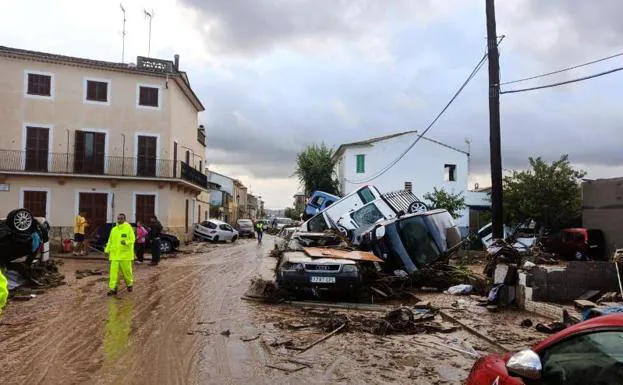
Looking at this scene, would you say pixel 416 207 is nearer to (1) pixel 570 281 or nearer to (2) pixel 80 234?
A: (1) pixel 570 281

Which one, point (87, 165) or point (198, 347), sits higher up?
point (87, 165)

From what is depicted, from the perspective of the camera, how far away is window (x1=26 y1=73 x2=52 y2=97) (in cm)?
3119

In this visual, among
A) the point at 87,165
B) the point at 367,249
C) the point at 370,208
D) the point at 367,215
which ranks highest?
the point at 87,165

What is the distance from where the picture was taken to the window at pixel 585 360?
264cm

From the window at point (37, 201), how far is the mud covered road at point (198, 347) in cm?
2302

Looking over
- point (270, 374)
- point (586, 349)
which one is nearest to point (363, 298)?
point (270, 374)

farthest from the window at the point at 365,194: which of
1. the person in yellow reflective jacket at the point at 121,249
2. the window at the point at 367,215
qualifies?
the person in yellow reflective jacket at the point at 121,249

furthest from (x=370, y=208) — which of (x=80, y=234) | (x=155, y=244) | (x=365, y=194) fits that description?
(x=80, y=234)

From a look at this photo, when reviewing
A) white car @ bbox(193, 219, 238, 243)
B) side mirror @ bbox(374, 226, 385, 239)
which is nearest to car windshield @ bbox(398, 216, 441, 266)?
side mirror @ bbox(374, 226, 385, 239)

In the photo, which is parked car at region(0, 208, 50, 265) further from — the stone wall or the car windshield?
the stone wall

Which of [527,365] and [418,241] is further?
[418,241]

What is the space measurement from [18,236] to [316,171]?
36196mm

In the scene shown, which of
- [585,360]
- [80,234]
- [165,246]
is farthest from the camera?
[165,246]

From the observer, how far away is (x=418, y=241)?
12445mm
